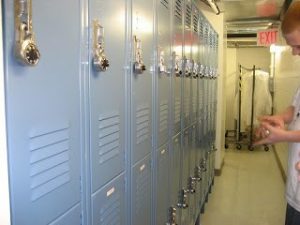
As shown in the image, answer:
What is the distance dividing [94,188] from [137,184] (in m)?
0.45

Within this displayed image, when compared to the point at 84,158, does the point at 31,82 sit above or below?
above

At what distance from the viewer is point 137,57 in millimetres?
1416

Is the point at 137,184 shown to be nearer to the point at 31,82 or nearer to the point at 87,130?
the point at 87,130

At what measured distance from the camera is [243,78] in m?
7.71

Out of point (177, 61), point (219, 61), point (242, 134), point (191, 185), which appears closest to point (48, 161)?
point (177, 61)

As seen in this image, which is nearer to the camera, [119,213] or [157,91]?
[119,213]

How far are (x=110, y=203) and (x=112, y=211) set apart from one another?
0.14 ft

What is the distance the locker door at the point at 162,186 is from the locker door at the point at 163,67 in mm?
74

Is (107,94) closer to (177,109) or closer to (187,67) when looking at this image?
(177,109)

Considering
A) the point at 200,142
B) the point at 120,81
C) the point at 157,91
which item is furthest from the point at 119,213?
the point at 200,142

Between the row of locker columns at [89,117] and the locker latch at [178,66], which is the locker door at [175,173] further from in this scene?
the locker latch at [178,66]

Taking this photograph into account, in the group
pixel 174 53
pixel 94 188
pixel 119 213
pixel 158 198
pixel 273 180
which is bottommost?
pixel 273 180

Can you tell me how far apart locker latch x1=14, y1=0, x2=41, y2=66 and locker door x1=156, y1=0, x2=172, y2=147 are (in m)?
1.07

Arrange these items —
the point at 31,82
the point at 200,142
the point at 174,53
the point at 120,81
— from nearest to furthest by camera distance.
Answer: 1. the point at 31,82
2. the point at 120,81
3. the point at 174,53
4. the point at 200,142
